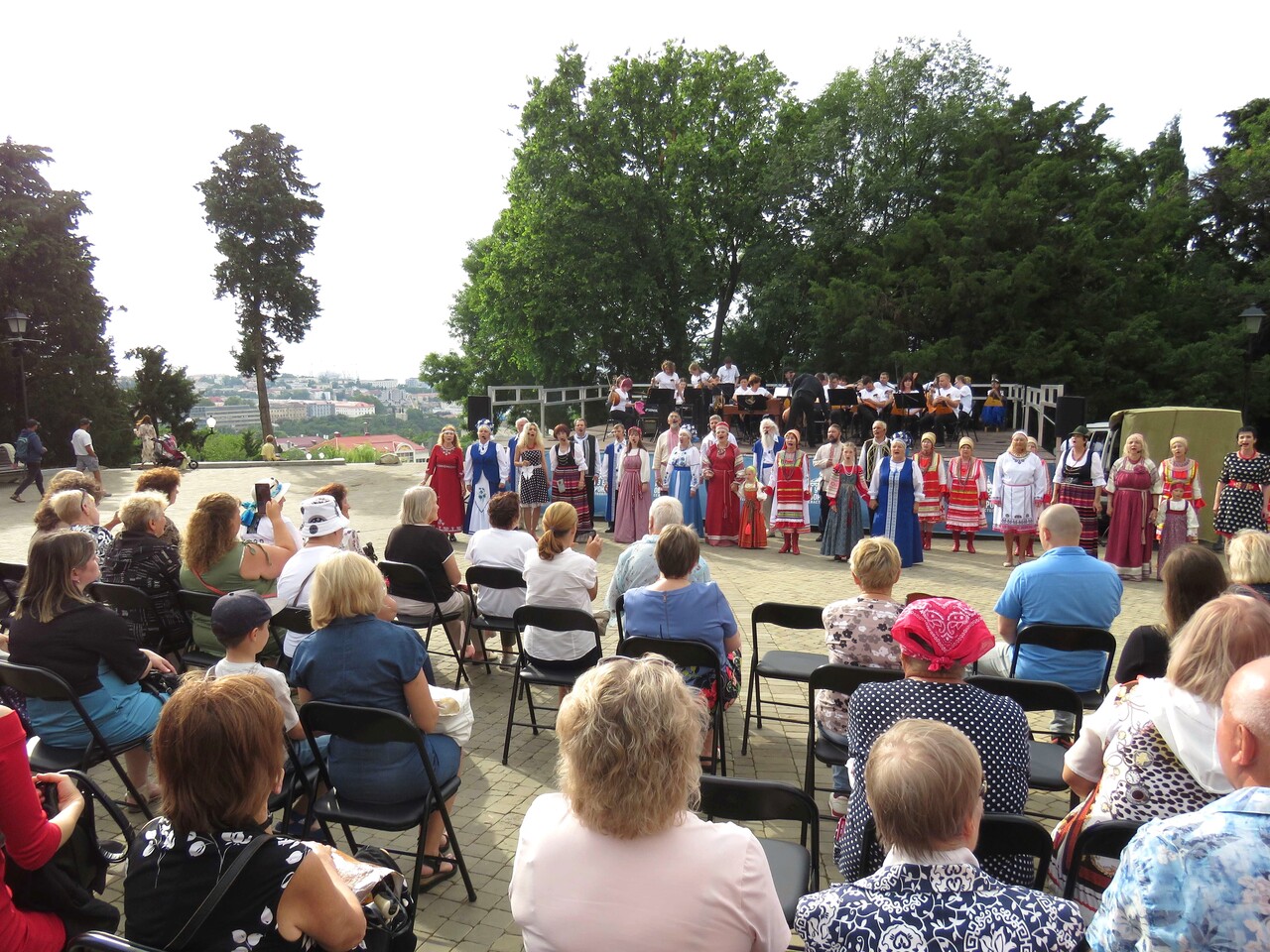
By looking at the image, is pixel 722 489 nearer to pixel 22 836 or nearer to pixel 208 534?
pixel 208 534

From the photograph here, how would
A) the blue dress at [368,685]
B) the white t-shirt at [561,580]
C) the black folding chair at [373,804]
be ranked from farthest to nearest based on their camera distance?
the white t-shirt at [561,580] < the blue dress at [368,685] < the black folding chair at [373,804]

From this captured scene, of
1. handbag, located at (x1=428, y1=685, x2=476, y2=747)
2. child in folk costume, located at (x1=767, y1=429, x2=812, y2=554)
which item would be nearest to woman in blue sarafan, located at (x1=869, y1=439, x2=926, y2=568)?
child in folk costume, located at (x1=767, y1=429, x2=812, y2=554)

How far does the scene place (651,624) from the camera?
4.25m

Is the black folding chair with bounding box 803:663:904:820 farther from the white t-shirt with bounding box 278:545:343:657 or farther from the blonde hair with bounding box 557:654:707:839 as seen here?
the white t-shirt with bounding box 278:545:343:657

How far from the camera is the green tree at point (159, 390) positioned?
3111 cm

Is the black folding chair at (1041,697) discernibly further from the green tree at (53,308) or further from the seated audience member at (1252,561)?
the green tree at (53,308)

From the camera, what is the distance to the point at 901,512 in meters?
11.0

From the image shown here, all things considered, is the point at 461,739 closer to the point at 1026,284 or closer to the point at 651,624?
the point at 651,624

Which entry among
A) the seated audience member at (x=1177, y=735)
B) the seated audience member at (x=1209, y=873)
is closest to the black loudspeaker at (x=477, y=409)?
the seated audience member at (x=1177, y=735)

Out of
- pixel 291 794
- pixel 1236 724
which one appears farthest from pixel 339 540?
pixel 1236 724

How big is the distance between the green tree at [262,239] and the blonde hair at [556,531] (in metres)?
28.0

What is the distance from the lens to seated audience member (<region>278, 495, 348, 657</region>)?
483cm

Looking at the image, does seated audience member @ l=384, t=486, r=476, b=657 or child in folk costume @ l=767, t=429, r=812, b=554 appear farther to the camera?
child in folk costume @ l=767, t=429, r=812, b=554

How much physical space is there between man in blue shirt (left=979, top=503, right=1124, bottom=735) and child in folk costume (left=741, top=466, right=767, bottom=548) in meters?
7.18
